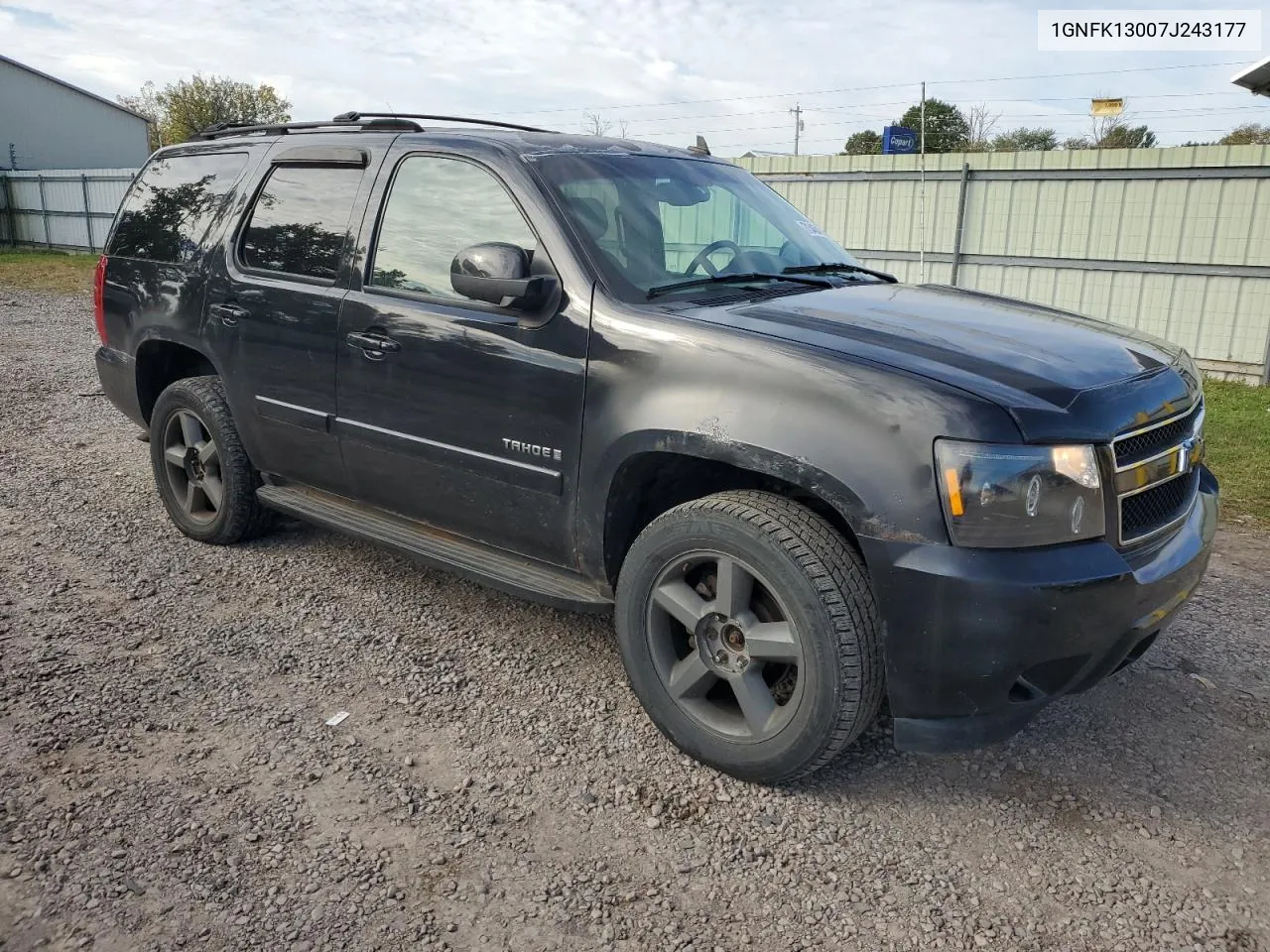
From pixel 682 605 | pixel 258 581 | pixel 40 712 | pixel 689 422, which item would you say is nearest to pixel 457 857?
pixel 682 605

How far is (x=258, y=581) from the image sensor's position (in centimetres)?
447

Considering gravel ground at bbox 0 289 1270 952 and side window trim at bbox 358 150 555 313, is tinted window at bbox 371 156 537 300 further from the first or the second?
gravel ground at bbox 0 289 1270 952

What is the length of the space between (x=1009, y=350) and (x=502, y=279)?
1.56 m

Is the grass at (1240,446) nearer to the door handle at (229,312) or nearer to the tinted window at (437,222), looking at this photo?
the tinted window at (437,222)

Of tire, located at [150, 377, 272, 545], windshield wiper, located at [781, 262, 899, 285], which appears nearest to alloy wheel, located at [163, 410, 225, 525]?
tire, located at [150, 377, 272, 545]

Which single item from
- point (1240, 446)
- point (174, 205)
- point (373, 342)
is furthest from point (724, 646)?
point (1240, 446)

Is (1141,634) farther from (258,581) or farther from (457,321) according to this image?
(258,581)

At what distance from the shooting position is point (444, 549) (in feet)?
12.2

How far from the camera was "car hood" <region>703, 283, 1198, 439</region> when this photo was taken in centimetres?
257

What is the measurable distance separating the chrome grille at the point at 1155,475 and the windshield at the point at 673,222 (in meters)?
1.41

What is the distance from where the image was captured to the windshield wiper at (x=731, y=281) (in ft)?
10.8

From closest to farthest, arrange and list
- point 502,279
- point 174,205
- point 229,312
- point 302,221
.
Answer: point 502,279, point 302,221, point 229,312, point 174,205

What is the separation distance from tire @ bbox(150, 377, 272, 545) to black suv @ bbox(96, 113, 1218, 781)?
4 centimetres

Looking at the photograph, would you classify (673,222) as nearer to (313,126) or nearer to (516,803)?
(313,126)
